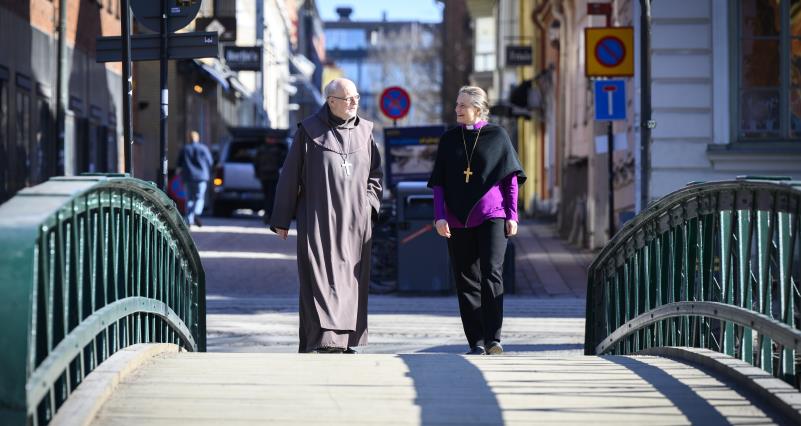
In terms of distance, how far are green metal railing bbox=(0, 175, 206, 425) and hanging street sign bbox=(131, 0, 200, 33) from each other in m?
2.78

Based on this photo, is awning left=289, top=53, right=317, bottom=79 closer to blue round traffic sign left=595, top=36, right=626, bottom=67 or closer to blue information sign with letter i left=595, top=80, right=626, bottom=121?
blue information sign with letter i left=595, top=80, right=626, bottom=121

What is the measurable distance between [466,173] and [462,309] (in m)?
0.82

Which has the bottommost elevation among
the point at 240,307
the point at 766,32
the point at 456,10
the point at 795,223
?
the point at 240,307

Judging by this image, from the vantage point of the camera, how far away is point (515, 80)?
6153 cm

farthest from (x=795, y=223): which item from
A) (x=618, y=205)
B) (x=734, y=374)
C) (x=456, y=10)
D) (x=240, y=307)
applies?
(x=456, y=10)

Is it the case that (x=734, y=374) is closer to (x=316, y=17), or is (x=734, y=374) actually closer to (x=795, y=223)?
(x=795, y=223)

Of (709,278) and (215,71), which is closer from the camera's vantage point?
(709,278)

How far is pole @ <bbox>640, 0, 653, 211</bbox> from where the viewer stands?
15.3 metres

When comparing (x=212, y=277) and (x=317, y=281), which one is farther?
(x=212, y=277)

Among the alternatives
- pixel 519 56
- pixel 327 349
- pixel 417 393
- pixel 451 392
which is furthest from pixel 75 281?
pixel 519 56

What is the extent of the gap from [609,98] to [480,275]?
9.17 meters

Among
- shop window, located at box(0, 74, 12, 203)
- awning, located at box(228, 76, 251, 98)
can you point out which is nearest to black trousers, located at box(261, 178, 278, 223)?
shop window, located at box(0, 74, 12, 203)

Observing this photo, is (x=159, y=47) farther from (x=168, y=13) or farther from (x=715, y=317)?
(x=715, y=317)

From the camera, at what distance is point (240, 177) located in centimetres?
3866
